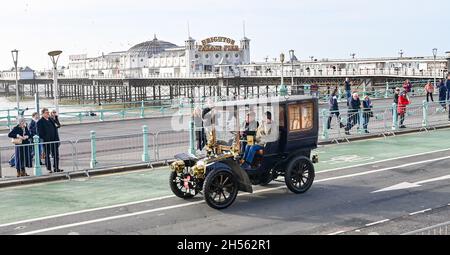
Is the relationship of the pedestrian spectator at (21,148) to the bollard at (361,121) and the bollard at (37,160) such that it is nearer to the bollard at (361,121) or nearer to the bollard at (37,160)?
Answer: the bollard at (37,160)

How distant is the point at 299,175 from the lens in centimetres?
1184

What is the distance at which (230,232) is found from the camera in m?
9.16

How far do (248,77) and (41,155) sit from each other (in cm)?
7383

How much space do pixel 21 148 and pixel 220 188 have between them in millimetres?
6415

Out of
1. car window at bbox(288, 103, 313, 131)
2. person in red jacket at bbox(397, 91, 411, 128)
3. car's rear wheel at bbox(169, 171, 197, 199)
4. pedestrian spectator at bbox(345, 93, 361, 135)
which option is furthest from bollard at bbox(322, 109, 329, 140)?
car's rear wheel at bbox(169, 171, 197, 199)

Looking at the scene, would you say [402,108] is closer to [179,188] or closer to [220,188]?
[179,188]

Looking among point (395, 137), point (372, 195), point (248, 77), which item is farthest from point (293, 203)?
point (248, 77)

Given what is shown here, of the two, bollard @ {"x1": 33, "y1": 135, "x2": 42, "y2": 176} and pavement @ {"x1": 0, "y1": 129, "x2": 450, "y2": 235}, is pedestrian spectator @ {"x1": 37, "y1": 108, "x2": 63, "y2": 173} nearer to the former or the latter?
bollard @ {"x1": 33, "y1": 135, "x2": 42, "y2": 176}

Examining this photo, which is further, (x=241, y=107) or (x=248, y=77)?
(x=248, y=77)

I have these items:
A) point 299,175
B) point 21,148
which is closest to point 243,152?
point 299,175
